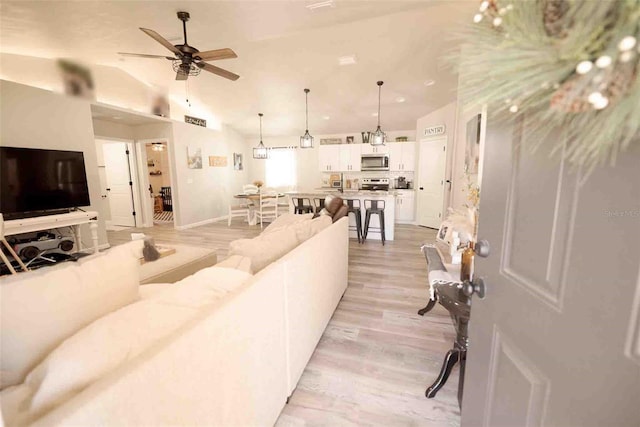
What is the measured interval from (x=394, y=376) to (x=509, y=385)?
1.06 m

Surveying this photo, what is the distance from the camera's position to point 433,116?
5.71 metres

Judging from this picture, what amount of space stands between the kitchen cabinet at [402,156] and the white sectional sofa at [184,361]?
5.86m

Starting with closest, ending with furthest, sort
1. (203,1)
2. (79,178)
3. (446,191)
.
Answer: (203,1) < (79,178) < (446,191)

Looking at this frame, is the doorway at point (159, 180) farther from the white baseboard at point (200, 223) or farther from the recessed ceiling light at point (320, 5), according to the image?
the recessed ceiling light at point (320, 5)

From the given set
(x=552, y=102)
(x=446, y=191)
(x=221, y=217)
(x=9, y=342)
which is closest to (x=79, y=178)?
(x=221, y=217)

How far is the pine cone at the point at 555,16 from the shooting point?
1.21 ft

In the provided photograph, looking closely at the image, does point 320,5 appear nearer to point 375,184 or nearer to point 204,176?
point 375,184

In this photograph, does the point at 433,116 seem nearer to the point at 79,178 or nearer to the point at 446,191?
the point at 446,191

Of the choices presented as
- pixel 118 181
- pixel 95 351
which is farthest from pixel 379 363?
pixel 118 181

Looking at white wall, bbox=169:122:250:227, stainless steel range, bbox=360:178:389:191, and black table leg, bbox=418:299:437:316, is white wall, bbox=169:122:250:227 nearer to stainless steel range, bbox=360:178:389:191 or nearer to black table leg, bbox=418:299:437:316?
stainless steel range, bbox=360:178:389:191

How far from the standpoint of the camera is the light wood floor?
1411 millimetres

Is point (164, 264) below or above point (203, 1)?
below

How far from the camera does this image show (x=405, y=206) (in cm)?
657

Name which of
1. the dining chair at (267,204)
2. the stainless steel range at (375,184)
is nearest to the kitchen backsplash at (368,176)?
the stainless steel range at (375,184)
